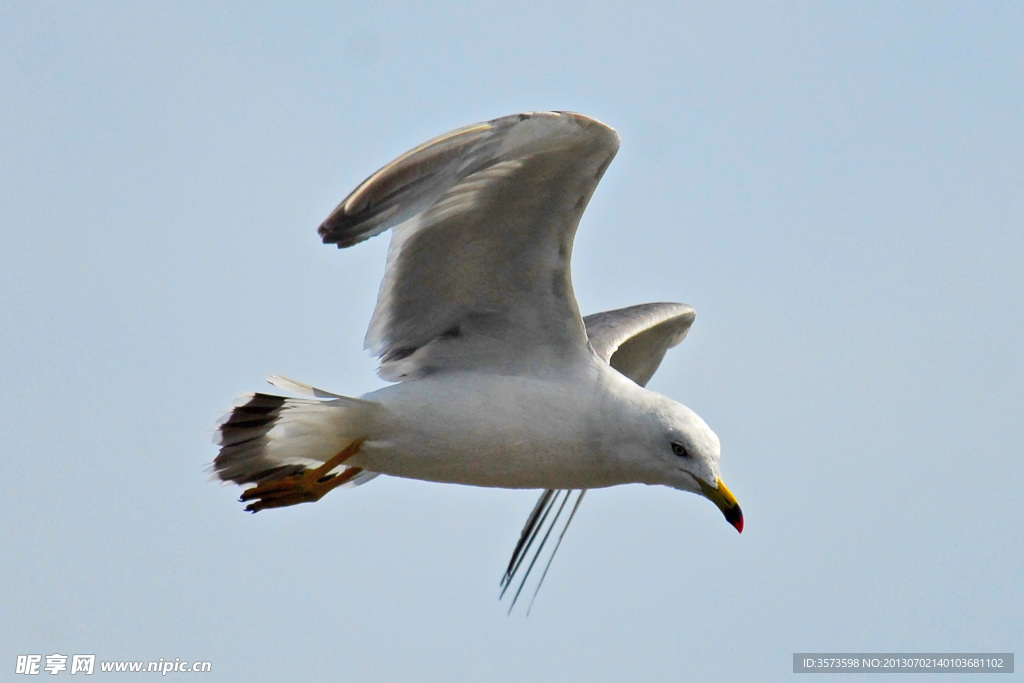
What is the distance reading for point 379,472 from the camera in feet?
26.7

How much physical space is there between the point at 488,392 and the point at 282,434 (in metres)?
1.18

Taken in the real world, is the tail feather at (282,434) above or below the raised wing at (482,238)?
below

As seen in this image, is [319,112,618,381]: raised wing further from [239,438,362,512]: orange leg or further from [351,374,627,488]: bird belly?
Answer: [239,438,362,512]: orange leg

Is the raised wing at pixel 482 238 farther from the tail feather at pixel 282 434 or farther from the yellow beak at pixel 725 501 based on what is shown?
the yellow beak at pixel 725 501

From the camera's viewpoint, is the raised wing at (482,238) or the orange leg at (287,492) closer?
the raised wing at (482,238)

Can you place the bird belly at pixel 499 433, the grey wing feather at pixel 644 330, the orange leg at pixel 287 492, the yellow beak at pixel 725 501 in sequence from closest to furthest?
1. the yellow beak at pixel 725 501
2. the bird belly at pixel 499 433
3. the orange leg at pixel 287 492
4. the grey wing feather at pixel 644 330

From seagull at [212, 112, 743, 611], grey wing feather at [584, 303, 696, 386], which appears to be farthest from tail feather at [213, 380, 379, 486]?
grey wing feather at [584, 303, 696, 386]

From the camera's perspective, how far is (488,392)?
7875 mm

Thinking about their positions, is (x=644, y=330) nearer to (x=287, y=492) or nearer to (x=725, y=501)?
(x=725, y=501)

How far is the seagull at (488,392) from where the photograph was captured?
7.47 metres

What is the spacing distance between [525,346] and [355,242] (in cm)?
169

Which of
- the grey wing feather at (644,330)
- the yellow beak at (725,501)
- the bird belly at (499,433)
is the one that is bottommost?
the yellow beak at (725,501)

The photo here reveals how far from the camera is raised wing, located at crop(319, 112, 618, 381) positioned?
657 cm

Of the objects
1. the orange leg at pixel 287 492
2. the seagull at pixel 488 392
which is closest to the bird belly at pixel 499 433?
the seagull at pixel 488 392
